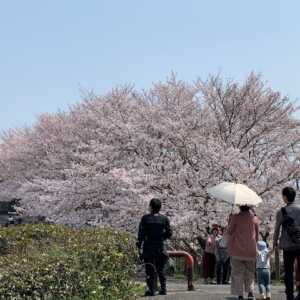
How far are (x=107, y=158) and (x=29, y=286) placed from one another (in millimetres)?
16962

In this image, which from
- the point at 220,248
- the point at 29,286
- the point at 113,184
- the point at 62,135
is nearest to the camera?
the point at 29,286

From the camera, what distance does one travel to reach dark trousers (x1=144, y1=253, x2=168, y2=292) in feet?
26.8

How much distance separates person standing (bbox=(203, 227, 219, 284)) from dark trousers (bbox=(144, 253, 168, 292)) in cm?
579

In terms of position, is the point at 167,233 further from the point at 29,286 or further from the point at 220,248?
the point at 220,248

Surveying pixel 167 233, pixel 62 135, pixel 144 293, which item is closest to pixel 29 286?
pixel 167 233

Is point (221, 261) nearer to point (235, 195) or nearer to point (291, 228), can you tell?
point (235, 195)

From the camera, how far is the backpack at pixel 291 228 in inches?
279

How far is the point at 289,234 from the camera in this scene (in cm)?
712

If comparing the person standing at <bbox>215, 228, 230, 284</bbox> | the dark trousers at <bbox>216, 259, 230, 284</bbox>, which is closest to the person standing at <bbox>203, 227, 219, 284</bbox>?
the person standing at <bbox>215, 228, 230, 284</bbox>

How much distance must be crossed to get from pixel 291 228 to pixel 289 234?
75 mm

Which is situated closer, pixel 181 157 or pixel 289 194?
pixel 289 194

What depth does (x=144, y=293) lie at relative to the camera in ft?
28.3

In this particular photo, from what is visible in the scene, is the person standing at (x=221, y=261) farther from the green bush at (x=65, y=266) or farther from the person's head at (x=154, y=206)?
the green bush at (x=65, y=266)

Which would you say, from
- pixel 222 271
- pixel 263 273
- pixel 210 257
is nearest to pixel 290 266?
pixel 263 273
